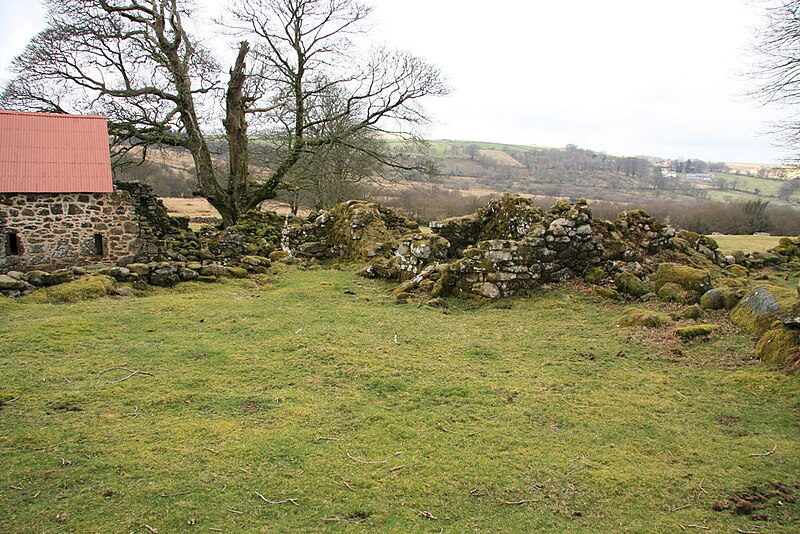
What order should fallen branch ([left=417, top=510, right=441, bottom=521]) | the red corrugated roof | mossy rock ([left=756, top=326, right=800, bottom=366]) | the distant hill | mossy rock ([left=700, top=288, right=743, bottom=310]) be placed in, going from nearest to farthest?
fallen branch ([left=417, top=510, right=441, bottom=521]) → mossy rock ([left=756, top=326, right=800, bottom=366]) → mossy rock ([left=700, top=288, right=743, bottom=310]) → the red corrugated roof → the distant hill

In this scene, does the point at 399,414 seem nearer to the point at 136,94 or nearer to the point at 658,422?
the point at 658,422

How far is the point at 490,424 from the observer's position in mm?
5867

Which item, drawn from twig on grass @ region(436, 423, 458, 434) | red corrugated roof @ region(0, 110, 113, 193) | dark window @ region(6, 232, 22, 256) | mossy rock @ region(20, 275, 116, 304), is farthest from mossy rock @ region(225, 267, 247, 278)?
twig on grass @ region(436, 423, 458, 434)

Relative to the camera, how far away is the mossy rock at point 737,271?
1383cm

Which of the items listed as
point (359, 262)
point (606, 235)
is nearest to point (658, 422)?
point (606, 235)

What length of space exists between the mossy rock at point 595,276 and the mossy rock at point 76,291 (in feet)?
34.6

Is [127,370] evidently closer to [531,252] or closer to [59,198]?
[531,252]

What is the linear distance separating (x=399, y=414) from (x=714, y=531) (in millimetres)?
3153

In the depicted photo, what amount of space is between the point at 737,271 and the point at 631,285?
16.1 ft

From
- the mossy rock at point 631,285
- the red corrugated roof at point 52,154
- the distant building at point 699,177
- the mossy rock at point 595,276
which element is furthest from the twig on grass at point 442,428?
the distant building at point 699,177

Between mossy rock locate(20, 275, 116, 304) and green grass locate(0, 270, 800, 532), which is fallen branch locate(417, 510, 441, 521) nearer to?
green grass locate(0, 270, 800, 532)

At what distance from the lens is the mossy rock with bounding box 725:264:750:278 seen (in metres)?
13.8

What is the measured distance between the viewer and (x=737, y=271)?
46.4 ft

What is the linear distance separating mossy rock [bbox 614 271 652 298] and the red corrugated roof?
13.6 m
